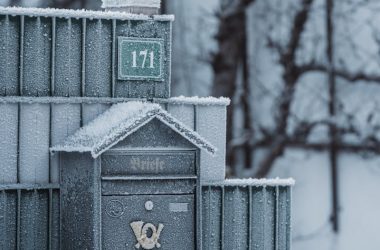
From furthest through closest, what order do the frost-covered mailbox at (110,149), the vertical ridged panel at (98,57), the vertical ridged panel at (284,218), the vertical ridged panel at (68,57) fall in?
the vertical ridged panel at (284,218) → the vertical ridged panel at (98,57) → the vertical ridged panel at (68,57) → the frost-covered mailbox at (110,149)

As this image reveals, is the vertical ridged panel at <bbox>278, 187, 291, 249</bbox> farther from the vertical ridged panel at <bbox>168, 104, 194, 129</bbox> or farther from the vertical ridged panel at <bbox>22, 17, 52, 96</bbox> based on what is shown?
the vertical ridged panel at <bbox>22, 17, 52, 96</bbox>

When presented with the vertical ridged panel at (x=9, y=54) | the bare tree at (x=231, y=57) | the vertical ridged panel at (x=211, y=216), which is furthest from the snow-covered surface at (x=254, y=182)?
the bare tree at (x=231, y=57)

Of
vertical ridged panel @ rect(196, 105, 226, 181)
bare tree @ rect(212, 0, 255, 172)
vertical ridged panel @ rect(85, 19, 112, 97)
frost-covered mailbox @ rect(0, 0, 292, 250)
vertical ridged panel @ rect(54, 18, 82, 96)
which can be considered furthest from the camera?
bare tree @ rect(212, 0, 255, 172)

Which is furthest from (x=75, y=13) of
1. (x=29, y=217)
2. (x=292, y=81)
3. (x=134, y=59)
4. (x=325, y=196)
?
(x=325, y=196)

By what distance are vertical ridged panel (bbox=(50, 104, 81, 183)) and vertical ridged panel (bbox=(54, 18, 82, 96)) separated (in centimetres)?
14

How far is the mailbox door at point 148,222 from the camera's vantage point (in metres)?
13.5

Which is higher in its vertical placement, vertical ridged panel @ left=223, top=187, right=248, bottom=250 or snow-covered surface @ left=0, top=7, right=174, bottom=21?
snow-covered surface @ left=0, top=7, right=174, bottom=21

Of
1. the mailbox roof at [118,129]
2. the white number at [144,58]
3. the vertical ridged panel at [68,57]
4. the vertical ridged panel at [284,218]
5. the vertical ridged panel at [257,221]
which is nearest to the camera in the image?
the mailbox roof at [118,129]

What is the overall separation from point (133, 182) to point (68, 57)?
1.42 m

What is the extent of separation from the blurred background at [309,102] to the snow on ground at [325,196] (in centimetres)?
1

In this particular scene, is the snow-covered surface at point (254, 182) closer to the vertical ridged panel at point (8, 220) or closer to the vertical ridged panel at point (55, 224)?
the vertical ridged panel at point (55, 224)

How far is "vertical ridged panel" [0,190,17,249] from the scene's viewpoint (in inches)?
551

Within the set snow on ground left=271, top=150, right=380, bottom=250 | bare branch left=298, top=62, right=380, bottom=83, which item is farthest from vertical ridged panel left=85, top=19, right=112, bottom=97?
snow on ground left=271, top=150, right=380, bottom=250

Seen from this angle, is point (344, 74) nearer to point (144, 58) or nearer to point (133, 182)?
point (144, 58)
